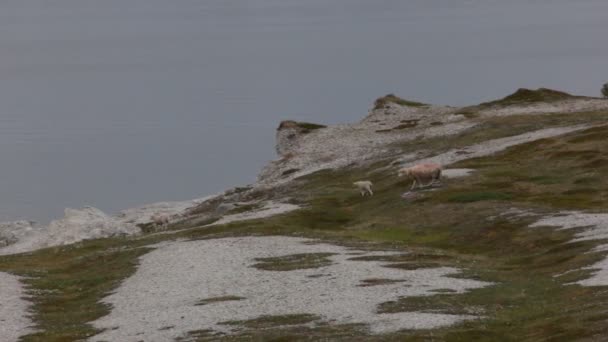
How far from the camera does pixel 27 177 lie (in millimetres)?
199000

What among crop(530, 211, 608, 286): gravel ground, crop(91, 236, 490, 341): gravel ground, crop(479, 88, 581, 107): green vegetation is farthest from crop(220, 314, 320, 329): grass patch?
Result: crop(479, 88, 581, 107): green vegetation

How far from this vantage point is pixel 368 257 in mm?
69625

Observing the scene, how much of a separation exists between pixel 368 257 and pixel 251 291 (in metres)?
10.9

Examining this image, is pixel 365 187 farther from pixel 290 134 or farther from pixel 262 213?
pixel 290 134

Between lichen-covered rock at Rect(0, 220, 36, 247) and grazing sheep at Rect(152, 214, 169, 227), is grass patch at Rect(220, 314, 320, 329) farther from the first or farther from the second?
lichen-covered rock at Rect(0, 220, 36, 247)

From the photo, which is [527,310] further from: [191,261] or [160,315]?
[191,261]

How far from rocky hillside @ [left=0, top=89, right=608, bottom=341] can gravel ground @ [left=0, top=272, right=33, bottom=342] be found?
25cm

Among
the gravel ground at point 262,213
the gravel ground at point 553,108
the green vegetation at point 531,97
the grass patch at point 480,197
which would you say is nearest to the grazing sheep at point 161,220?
the gravel ground at point 262,213

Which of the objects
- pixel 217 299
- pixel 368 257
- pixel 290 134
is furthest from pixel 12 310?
pixel 290 134

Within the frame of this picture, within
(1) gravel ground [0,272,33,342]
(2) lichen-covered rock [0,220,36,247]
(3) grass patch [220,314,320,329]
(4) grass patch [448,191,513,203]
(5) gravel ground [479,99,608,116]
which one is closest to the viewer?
(3) grass patch [220,314,320,329]

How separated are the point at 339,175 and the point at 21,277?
4897cm

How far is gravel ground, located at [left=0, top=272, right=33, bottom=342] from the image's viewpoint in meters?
56.6

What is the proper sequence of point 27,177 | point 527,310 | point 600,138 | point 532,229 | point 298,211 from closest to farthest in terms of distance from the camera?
point 527,310 < point 532,229 < point 298,211 < point 600,138 < point 27,177

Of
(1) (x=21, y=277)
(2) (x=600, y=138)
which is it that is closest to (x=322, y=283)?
(1) (x=21, y=277)
